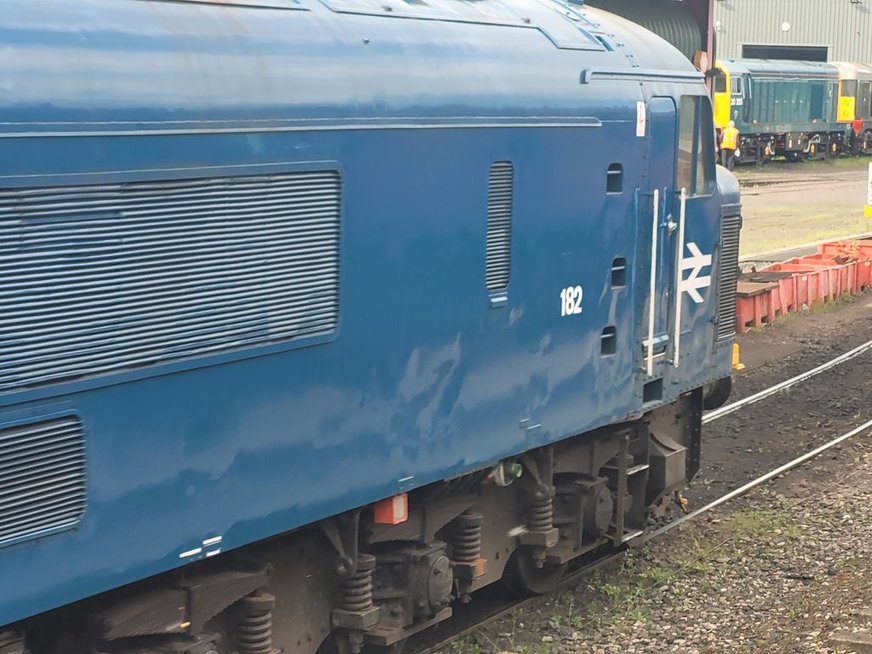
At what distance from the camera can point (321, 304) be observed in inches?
231

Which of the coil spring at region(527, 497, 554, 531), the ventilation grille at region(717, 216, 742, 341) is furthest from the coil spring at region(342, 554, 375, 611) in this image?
the ventilation grille at region(717, 216, 742, 341)

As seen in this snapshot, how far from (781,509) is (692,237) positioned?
3.12m

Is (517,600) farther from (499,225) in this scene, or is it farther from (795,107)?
(795,107)

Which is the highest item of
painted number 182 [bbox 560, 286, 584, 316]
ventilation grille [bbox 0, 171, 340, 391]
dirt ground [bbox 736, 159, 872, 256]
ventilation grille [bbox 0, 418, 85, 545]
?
ventilation grille [bbox 0, 171, 340, 391]

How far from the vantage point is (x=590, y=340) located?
808 centimetres

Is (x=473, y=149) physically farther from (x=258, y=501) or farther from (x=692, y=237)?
(x=692, y=237)

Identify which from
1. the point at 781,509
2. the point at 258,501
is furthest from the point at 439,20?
the point at 781,509

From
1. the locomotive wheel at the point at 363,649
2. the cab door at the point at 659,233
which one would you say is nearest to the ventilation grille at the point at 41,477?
the locomotive wheel at the point at 363,649

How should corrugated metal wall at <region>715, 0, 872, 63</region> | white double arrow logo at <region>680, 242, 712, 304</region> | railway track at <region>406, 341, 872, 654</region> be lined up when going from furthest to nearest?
corrugated metal wall at <region>715, 0, 872, 63</region> → white double arrow logo at <region>680, 242, 712, 304</region> → railway track at <region>406, 341, 872, 654</region>

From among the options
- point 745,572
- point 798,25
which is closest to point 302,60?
point 745,572

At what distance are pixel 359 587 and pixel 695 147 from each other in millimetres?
4117

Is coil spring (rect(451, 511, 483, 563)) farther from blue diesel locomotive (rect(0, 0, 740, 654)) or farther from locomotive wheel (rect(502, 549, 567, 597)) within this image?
locomotive wheel (rect(502, 549, 567, 597))

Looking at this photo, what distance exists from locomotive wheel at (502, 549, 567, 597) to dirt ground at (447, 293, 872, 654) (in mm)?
107

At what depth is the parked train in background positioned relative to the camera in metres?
49.6
